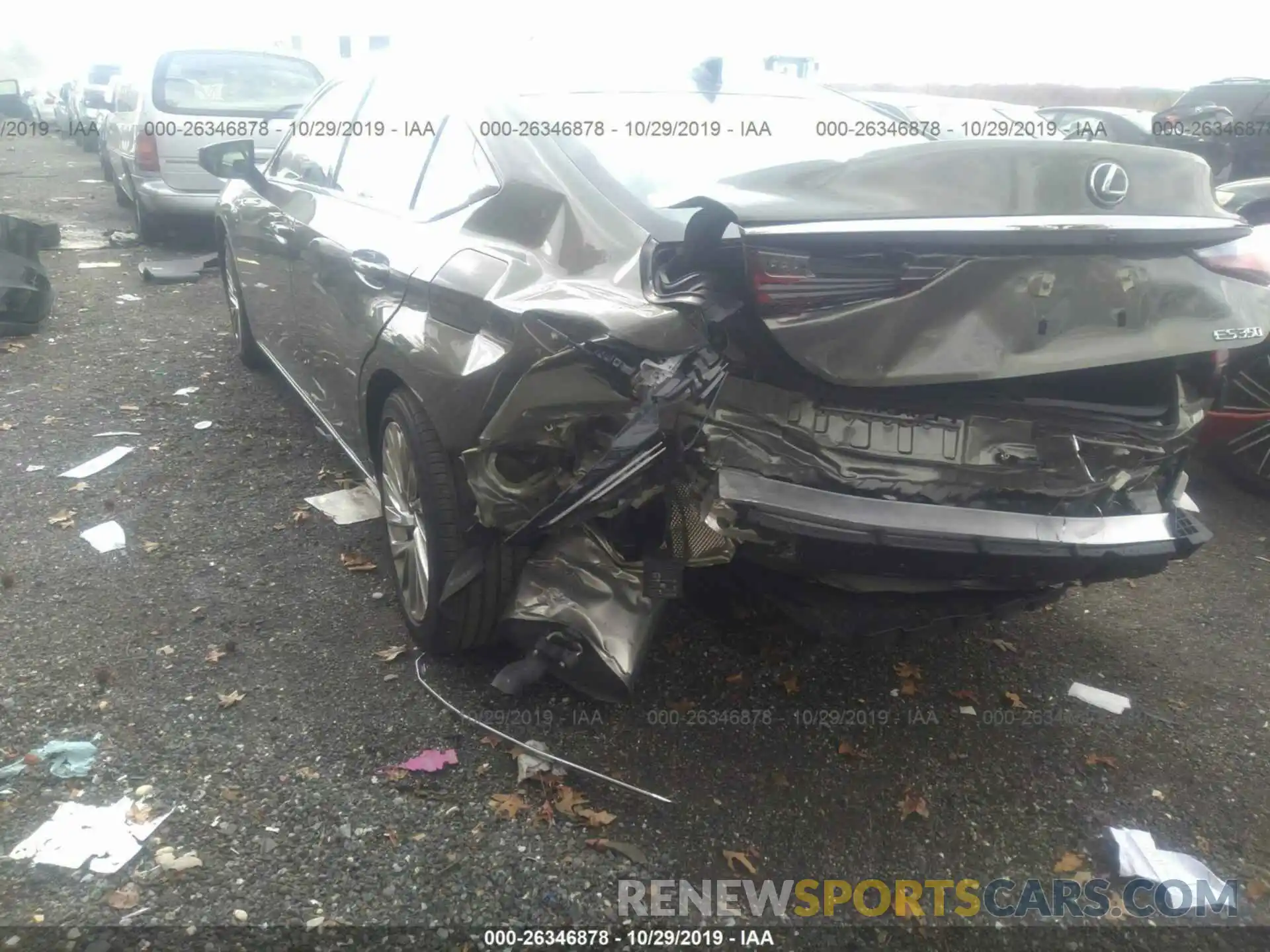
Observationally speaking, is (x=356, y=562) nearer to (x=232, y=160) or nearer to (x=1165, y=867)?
(x=232, y=160)

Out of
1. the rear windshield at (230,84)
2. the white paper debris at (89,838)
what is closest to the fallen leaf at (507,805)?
the white paper debris at (89,838)

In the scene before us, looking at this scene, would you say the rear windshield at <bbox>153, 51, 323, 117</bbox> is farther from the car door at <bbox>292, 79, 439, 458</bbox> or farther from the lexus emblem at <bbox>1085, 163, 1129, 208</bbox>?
the lexus emblem at <bbox>1085, 163, 1129, 208</bbox>

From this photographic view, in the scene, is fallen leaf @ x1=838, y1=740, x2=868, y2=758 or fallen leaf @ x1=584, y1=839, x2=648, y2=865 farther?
fallen leaf @ x1=838, y1=740, x2=868, y2=758

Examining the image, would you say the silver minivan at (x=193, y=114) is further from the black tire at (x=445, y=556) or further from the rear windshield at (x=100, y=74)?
the rear windshield at (x=100, y=74)

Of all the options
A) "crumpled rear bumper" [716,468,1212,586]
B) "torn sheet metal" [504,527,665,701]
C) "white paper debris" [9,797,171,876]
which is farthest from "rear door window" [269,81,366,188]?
"crumpled rear bumper" [716,468,1212,586]

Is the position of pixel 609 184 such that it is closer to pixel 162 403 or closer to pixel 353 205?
pixel 353 205

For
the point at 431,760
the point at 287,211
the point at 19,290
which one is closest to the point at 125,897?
the point at 431,760

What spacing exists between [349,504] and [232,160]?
1.90 meters

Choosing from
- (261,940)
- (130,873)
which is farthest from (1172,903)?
(130,873)

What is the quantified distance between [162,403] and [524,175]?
3557mm

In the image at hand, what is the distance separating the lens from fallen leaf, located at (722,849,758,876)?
235 centimetres

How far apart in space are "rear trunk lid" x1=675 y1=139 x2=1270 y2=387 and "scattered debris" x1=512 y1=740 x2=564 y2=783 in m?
1.29

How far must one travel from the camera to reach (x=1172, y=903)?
2.29m

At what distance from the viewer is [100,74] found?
20.8 meters
